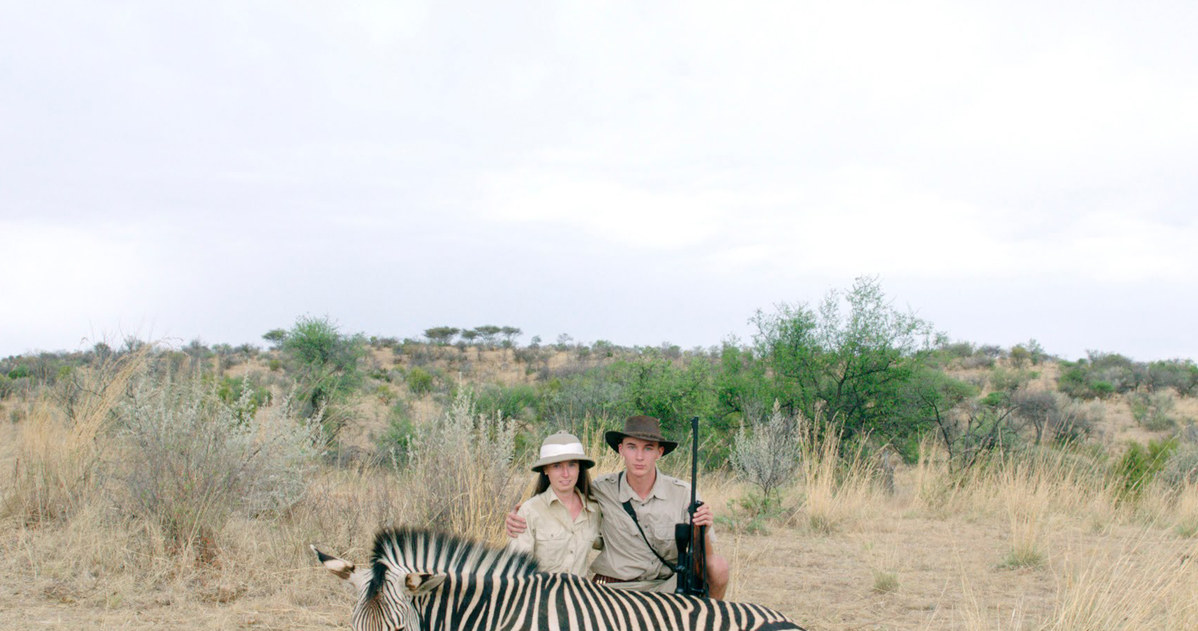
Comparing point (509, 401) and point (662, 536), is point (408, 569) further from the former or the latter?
point (509, 401)

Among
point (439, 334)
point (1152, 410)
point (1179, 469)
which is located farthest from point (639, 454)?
point (439, 334)

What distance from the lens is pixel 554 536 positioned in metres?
→ 4.34

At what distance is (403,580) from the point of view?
288 cm

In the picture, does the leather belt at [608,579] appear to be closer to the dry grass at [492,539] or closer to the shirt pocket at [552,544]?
the shirt pocket at [552,544]

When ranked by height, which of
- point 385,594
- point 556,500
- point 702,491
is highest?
point 556,500

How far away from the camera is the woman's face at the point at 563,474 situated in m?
4.27

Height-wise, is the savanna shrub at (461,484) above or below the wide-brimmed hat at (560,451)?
below

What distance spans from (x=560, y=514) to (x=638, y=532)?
48 centimetres

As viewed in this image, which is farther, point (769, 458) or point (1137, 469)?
point (1137, 469)

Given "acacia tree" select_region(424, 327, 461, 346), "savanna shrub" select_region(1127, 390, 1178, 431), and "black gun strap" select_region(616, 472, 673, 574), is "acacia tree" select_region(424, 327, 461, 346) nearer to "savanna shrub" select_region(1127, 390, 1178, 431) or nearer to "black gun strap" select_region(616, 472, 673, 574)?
"savanna shrub" select_region(1127, 390, 1178, 431)

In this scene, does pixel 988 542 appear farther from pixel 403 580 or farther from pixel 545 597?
pixel 403 580

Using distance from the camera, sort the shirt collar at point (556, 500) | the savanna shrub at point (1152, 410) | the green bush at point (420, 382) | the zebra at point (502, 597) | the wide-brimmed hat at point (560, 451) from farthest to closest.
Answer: the green bush at point (420, 382) → the savanna shrub at point (1152, 410) → the shirt collar at point (556, 500) → the wide-brimmed hat at point (560, 451) → the zebra at point (502, 597)

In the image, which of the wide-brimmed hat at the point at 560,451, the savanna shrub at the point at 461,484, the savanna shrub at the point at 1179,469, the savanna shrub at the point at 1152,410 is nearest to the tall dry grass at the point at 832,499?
the savanna shrub at the point at 461,484

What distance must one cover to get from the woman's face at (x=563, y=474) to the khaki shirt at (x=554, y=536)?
105 mm
